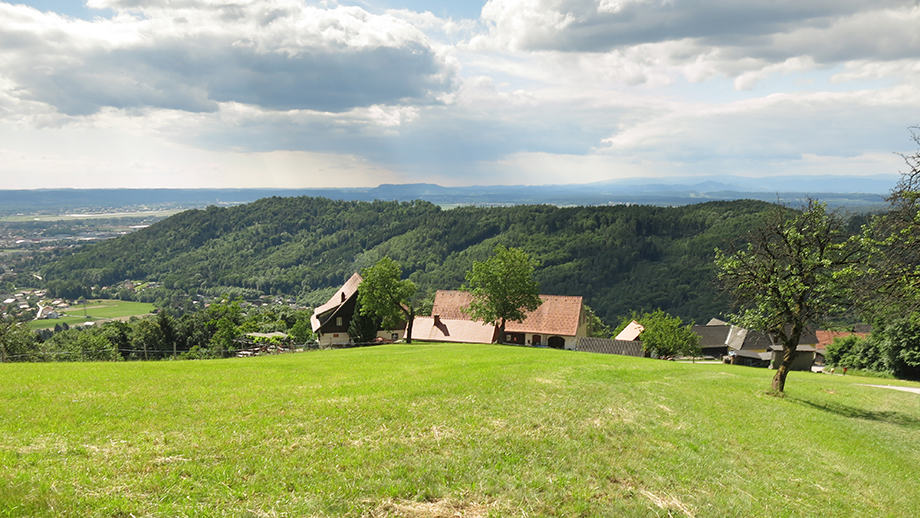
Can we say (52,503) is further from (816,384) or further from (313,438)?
(816,384)

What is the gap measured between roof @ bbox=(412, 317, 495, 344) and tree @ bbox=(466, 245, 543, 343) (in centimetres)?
1304

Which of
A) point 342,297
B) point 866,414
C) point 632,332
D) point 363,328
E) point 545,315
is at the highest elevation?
point 866,414

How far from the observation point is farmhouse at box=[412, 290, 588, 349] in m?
67.0

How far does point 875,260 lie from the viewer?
747 inches

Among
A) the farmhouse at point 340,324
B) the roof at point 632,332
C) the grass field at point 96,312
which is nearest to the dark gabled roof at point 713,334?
the roof at point 632,332

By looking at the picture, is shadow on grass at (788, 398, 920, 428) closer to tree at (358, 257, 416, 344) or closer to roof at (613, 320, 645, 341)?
tree at (358, 257, 416, 344)

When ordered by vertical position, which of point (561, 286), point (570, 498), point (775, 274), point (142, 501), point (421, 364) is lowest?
point (561, 286)

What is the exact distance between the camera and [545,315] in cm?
6931

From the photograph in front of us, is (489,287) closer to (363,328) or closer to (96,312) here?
(363,328)

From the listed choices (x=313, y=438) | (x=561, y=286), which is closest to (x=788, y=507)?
(x=313, y=438)

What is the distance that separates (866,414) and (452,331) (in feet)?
169

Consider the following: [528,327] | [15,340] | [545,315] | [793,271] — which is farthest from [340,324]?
[793,271]

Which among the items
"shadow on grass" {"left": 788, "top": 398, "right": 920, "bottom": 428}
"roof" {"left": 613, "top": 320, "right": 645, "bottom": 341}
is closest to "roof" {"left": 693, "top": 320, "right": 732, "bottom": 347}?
"roof" {"left": 613, "top": 320, "right": 645, "bottom": 341}

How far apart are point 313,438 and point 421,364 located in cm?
1435
